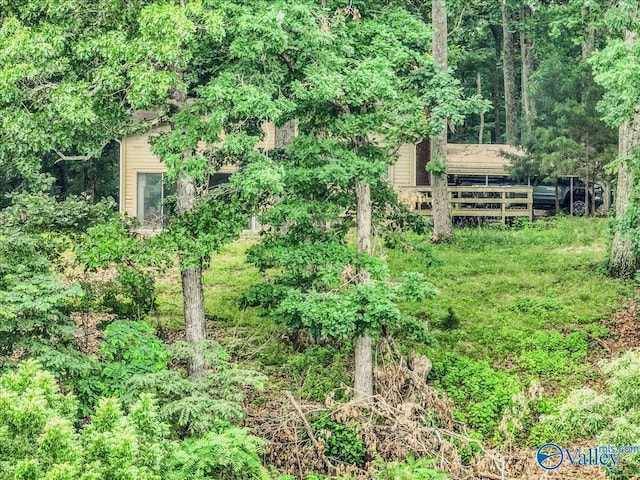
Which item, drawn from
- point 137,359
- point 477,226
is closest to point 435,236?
point 477,226

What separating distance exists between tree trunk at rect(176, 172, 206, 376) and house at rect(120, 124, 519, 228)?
992 centimetres

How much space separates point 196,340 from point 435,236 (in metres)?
9.76

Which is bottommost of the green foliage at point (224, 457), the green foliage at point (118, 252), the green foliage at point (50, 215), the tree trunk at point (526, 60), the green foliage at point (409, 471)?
the green foliage at point (409, 471)

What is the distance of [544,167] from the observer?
24000mm

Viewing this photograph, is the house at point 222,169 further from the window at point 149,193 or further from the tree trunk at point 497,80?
the tree trunk at point 497,80

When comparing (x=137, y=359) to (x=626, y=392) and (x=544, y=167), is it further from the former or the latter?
(x=544, y=167)

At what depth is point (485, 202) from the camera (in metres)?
25.0

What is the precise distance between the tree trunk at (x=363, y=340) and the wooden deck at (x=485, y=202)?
1130cm

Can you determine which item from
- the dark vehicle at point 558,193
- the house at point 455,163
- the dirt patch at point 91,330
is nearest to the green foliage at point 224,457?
the dirt patch at point 91,330

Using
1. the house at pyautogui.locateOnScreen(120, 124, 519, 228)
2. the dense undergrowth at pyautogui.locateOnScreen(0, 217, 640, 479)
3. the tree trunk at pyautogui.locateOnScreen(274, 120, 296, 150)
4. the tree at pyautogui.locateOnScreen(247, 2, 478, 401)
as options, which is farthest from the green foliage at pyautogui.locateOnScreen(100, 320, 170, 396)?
the house at pyautogui.locateOnScreen(120, 124, 519, 228)

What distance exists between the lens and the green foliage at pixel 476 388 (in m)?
13.6

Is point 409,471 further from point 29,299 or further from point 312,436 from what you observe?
point 29,299

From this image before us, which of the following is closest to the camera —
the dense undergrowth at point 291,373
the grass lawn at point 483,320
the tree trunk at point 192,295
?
the dense undergrowth at point 291,373

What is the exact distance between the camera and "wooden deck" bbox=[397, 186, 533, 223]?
2484 cm
